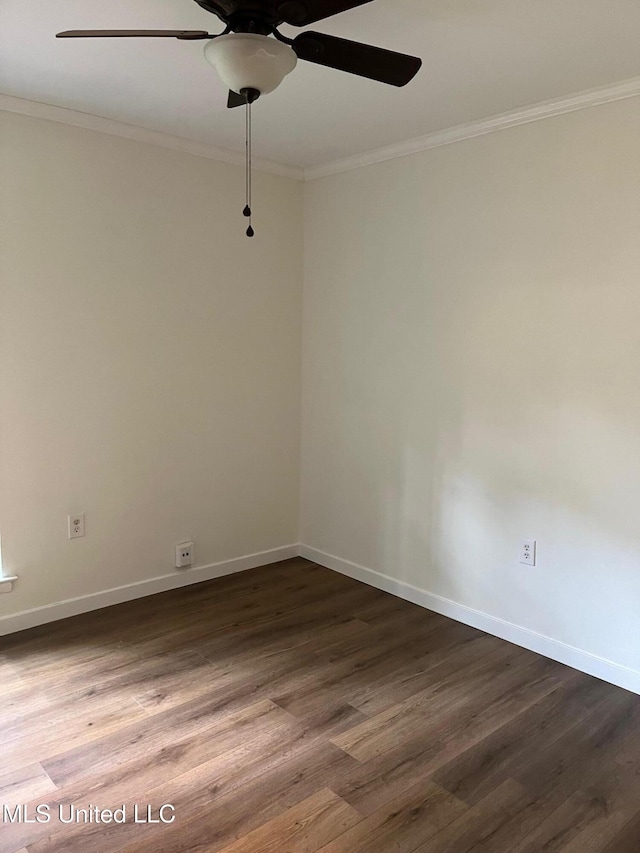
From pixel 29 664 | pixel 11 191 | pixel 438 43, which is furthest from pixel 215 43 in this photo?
pixel 29 664

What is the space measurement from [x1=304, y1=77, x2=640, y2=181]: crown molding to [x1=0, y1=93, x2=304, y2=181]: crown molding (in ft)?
Result: 1.15

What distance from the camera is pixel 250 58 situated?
164cm

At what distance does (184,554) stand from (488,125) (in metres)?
2.58

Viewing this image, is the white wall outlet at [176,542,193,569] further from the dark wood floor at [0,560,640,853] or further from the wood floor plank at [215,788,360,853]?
the wood floor plank at [215,788,360,853]

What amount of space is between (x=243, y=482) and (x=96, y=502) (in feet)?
2.87

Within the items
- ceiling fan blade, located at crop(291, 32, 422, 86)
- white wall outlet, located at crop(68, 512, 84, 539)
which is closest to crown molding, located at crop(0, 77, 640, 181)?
ceiling fan blade, located at crop(291, 32, 422, 86)

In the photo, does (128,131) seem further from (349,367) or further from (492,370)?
(492,370)

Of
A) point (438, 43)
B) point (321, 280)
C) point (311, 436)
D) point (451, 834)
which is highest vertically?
point (438, 43)

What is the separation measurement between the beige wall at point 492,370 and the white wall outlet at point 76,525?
4.60ft

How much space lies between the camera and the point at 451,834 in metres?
1.83

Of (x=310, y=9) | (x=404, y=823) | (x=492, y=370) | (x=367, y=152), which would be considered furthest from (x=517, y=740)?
(x=367, y=152)

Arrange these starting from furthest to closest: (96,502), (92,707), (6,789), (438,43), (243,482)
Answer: (243,482)
(96,502)
(92,707)
(438,43)
(6,789)

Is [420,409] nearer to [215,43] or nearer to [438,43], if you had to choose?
[438,43]

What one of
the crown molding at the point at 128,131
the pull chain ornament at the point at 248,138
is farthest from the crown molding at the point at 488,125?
the pull chain ornament at the point at 248,138
